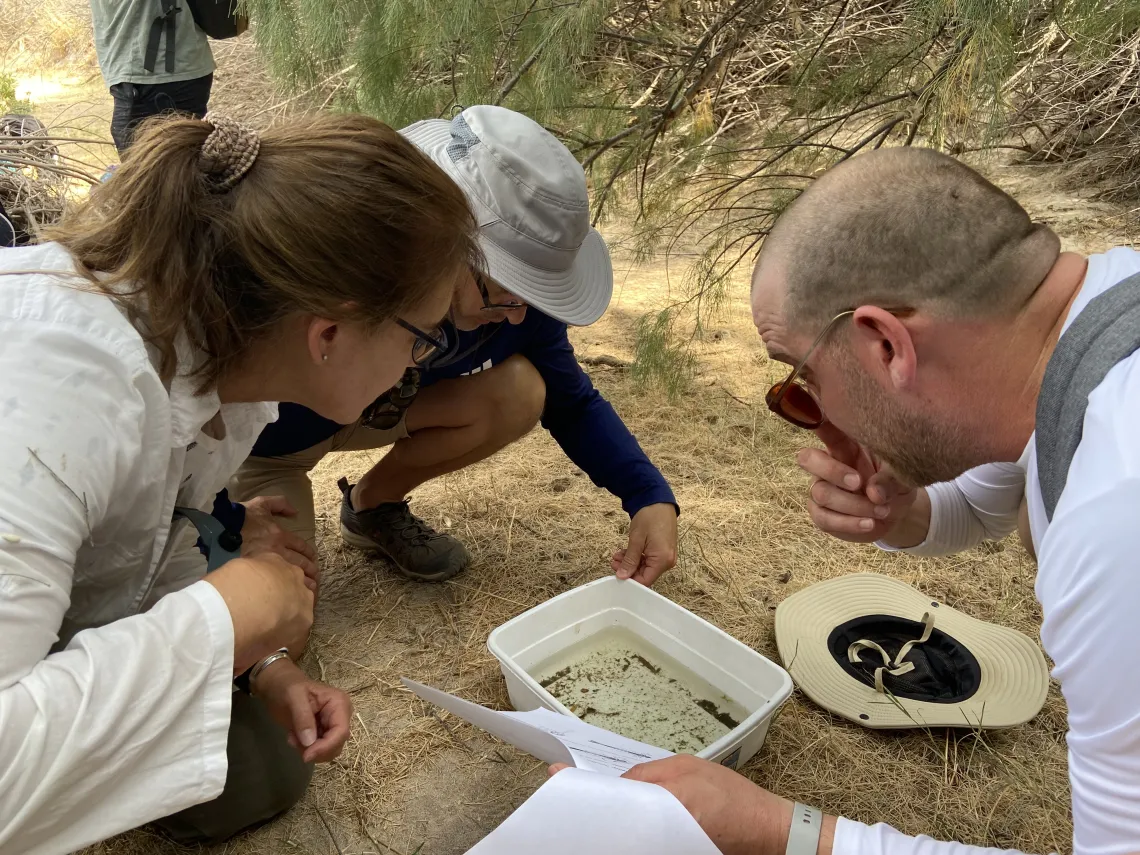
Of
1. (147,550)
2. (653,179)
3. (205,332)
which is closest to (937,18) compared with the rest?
(653,179)

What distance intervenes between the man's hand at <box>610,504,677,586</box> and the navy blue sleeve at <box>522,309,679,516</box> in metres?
0.03

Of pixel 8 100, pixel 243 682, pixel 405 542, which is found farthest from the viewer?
pixel 8 100

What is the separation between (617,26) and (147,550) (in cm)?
237

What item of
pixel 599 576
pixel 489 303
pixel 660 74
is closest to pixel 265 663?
pixel 489 303

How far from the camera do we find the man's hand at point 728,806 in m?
1.09

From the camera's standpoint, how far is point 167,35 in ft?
11.4

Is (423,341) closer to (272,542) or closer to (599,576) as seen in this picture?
(272,542)

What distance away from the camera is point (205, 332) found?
109cm

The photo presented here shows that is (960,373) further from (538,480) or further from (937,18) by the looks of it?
(538,480)

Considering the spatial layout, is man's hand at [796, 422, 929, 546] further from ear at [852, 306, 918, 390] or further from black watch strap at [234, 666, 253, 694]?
black watch strap at [234, 666, 253, 694]

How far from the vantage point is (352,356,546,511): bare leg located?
6.59 feet

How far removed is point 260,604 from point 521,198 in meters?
0.83

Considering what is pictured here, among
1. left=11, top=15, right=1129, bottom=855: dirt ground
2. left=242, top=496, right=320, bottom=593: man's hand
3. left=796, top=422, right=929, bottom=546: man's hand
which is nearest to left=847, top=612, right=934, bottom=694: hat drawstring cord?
left=11, top=15, right=1129, bottom=855: dirt ground

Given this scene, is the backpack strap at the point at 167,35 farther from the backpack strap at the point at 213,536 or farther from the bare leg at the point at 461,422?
the backpack strap at the point at 213,536
